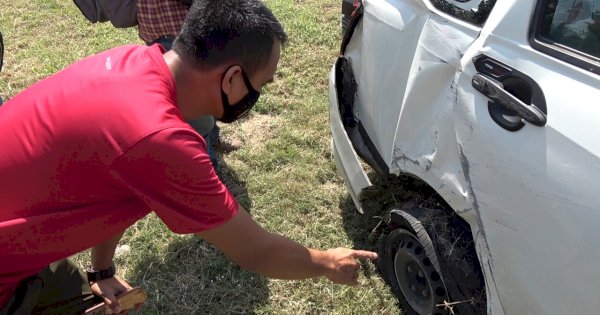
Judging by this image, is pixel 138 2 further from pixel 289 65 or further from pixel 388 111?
pixel 289 65

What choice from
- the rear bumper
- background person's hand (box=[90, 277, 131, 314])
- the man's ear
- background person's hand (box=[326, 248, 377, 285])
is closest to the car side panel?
the rear bumper

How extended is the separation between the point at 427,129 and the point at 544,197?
1.99 feet

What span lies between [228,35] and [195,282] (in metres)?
1.71

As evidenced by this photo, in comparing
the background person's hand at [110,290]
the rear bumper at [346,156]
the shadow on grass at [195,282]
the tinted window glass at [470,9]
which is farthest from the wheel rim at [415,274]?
the background person's hand at [110,290]

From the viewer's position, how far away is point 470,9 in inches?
81.2

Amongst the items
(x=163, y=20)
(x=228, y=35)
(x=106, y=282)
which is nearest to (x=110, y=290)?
(x=106, y=282)

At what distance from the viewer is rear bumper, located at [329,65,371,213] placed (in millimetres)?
2756

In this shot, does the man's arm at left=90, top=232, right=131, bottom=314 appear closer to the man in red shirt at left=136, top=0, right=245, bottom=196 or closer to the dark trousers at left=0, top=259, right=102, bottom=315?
the dark trousers at left=0, top=259, right=102, bottom=315

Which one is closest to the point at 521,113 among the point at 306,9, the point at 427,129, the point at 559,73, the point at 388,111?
the point at 559,73

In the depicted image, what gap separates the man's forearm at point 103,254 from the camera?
7.75 feet

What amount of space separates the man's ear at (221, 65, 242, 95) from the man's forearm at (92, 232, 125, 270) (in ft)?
3.13

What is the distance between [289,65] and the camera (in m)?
5.10

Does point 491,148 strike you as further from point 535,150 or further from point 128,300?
point 128,300

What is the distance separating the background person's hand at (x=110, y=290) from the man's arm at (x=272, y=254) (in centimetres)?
77
